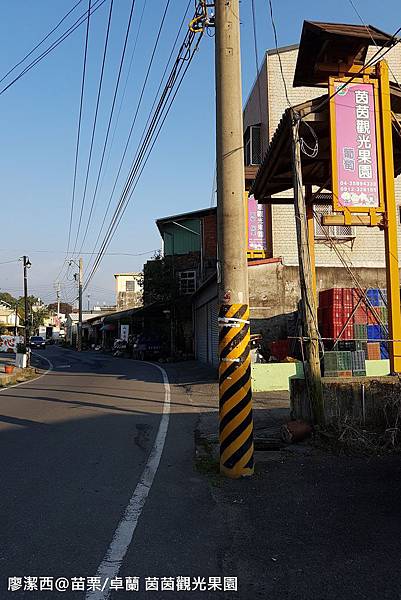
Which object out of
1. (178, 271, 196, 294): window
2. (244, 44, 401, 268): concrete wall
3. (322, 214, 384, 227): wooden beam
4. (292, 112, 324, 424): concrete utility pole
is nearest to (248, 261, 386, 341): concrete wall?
(244, 44, 401, 268): concrete wall

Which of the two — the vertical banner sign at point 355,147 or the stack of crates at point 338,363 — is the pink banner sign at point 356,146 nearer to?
the vertical banner sign at point 355,147

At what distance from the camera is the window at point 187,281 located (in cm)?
3803

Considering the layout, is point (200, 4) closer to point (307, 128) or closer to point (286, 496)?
point (307, 128)

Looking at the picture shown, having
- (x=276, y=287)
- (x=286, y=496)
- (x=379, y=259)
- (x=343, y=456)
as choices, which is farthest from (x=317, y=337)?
(x=379, y=259)

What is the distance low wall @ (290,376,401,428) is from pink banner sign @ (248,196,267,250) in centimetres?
1194

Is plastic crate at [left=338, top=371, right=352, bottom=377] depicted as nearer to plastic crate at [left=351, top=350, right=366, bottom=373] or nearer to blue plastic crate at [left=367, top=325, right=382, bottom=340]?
plastic crate at [left=351, top=350, right=366, bottom=373]

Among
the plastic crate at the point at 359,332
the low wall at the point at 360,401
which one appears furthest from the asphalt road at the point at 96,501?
the plastic crate at the point at 359,332

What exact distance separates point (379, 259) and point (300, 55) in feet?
46.0

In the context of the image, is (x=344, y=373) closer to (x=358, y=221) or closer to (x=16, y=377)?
(x=358, y=221)

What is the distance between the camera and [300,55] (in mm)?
11672

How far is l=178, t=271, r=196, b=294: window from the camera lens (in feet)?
125

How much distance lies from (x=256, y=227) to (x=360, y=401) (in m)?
12.9

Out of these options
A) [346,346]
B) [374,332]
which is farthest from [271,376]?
[374,332]

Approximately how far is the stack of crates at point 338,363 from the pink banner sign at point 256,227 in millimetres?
8462
